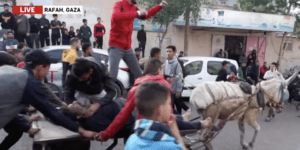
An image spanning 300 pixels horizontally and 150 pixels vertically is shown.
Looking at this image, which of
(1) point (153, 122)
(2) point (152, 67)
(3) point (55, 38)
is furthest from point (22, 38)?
(1) point (153, 122)

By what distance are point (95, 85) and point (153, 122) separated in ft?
5.01

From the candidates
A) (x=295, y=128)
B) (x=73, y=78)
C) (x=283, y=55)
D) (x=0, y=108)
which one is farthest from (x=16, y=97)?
(x=283, y=55)

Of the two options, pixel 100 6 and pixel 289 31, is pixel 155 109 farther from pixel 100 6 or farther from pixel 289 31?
pixel 289 31

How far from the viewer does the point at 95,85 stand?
3.18m

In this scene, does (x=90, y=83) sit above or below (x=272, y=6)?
below

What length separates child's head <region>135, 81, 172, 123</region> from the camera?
195cm

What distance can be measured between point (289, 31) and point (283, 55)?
403 centimetres

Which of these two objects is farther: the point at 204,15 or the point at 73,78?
the point at 204,15

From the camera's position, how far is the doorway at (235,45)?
21.1 m

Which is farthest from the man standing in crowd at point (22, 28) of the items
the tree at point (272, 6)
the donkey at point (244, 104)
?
the tree at point (272, 6)

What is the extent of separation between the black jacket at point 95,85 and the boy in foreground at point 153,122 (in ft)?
3.73

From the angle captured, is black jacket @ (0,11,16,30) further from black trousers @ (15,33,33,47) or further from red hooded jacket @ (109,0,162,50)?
red hooded jacket @ (109,0,162,50)

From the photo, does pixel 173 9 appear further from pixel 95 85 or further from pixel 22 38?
pixel 95 85

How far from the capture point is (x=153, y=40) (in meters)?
17.8
